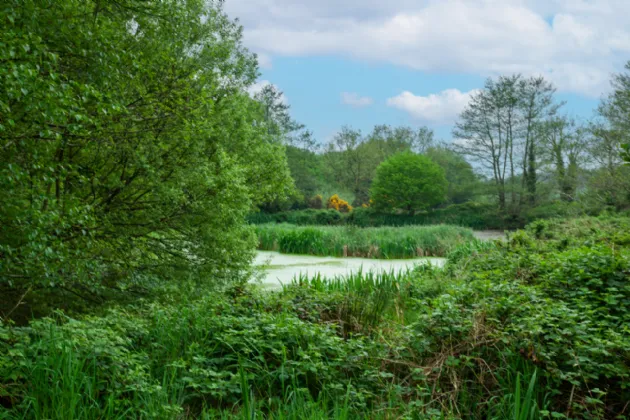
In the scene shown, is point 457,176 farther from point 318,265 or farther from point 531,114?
point 318,265

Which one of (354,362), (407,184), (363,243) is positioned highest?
(407,184)

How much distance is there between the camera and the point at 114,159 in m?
6.21

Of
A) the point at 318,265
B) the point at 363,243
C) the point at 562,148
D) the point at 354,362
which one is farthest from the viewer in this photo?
the point at 562,148

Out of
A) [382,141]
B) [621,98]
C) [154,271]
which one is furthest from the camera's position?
[382,141]

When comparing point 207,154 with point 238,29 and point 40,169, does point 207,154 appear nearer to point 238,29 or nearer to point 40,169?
point 40,169

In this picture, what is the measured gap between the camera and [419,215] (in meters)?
32.9

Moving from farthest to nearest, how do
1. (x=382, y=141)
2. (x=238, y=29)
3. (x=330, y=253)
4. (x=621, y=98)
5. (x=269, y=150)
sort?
(x=382, y=141), (x=621, y=98), (x=238, y=29), (x=330, y=253), (x=269, y=150)

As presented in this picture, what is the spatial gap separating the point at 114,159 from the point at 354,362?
381cm

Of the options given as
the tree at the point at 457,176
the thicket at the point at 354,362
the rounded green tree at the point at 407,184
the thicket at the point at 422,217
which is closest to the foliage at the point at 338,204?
the thicket at the point at 422,217

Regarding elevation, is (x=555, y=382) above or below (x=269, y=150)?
below

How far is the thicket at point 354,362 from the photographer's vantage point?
3064 mm

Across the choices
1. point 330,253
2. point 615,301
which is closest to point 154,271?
point 615,301

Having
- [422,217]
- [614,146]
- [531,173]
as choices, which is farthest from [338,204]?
[614,146]

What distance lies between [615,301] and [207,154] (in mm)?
5026
